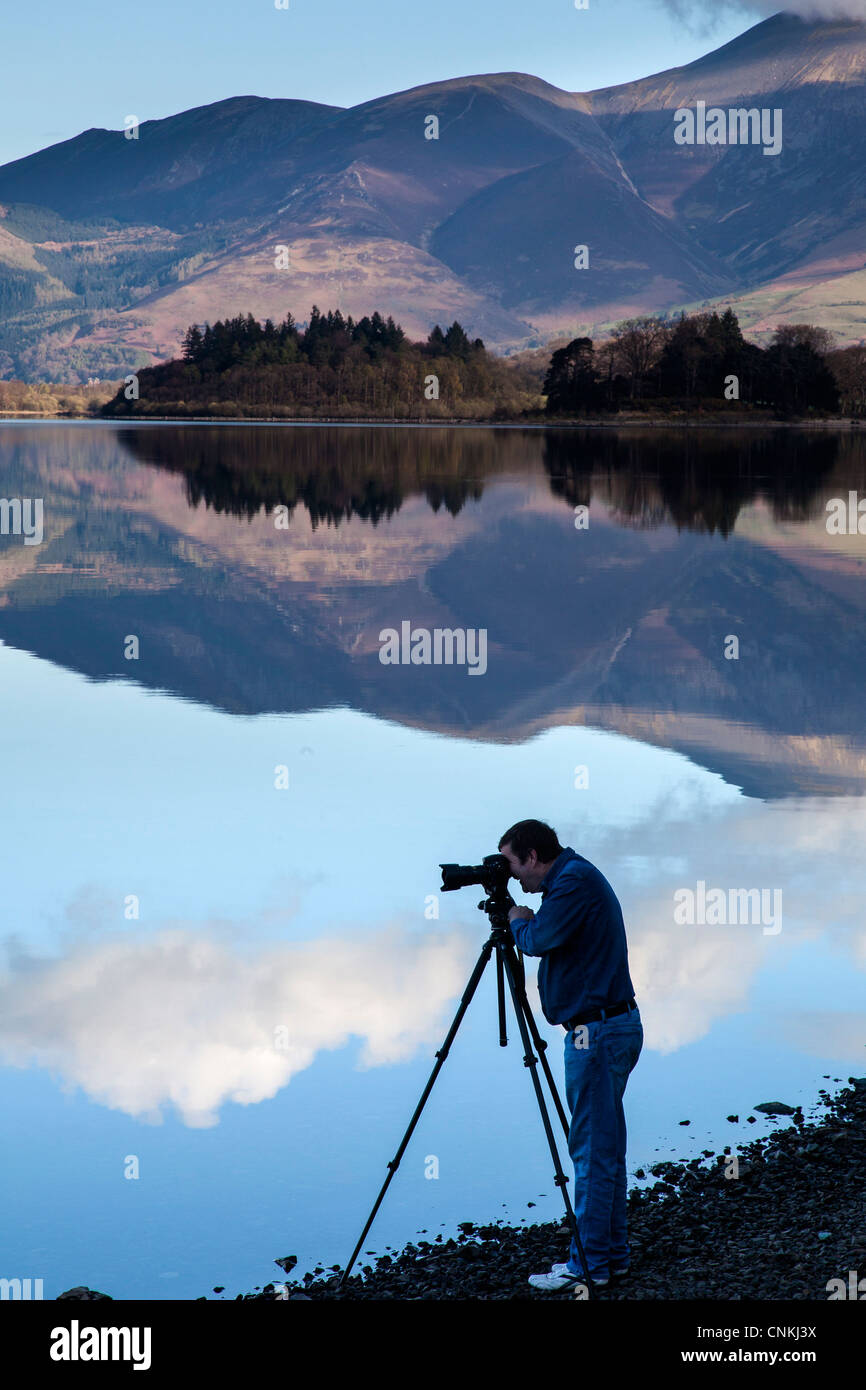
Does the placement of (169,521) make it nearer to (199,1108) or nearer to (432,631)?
(432,631)

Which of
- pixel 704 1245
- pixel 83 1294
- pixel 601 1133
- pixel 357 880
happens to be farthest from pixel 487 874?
pixel 357 880

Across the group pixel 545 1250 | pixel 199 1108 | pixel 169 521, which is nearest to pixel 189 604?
pixel 169 521

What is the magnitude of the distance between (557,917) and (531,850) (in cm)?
35

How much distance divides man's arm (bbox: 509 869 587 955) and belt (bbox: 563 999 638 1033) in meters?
0.41

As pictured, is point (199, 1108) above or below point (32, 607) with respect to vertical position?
below

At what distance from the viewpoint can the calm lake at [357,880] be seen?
8.70 m

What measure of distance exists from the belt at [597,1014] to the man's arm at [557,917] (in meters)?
0.41

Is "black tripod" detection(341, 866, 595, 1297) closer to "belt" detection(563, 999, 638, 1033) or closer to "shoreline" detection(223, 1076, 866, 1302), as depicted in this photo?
"belt" detection(563, 999, 638, 1033)

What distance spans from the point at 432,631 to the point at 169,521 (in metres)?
24.1

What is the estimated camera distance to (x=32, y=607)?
33188mm

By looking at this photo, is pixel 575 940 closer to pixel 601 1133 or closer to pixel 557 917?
pixel 557 917

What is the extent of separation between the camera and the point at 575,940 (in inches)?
287

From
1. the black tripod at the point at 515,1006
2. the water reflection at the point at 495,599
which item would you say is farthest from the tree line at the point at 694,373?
the black tripod at the point at 515,1006
